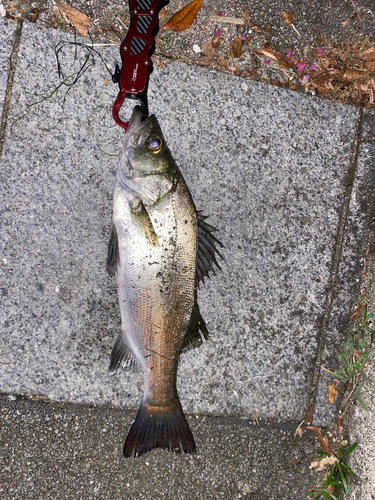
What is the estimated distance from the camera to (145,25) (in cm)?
299

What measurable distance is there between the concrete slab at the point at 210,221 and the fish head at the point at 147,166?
54 cm

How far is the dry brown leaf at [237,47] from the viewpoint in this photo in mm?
3361

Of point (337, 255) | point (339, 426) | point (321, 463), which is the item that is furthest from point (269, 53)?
point (321, 463)

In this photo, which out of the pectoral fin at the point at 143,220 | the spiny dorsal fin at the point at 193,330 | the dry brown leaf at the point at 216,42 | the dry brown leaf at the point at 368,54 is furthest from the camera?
the dry brown leaf at the point at 368,54

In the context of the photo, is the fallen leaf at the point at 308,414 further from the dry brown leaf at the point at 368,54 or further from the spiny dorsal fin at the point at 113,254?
the dry brown leaf at the point at 368,54

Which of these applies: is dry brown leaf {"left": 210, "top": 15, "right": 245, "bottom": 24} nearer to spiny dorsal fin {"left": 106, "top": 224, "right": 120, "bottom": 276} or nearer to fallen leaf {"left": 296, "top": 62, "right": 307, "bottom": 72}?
fallen leaf {"left": 296, "top": 62, "right": 307, "bottom": 72}

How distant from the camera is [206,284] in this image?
3201mm

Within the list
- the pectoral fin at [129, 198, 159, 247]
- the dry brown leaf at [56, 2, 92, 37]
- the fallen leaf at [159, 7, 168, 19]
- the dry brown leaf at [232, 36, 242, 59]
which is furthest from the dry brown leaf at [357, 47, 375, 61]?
the pectoral fin at [129, 198, 159, 247]

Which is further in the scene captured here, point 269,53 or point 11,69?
point 269,53

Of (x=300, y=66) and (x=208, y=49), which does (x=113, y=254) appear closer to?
(x=208, y=49)

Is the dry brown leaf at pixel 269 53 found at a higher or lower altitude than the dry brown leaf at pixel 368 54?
lower

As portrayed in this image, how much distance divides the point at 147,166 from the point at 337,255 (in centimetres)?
209

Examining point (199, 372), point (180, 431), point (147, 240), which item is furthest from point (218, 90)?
point (180, 431)

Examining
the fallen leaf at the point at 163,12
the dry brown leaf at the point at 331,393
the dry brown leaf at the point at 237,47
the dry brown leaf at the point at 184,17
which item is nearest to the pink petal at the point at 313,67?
the dry brown leaf at the point at 237,47
